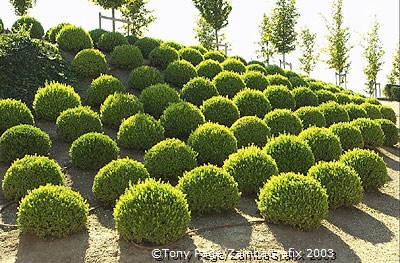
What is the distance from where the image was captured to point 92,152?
34.6 ft

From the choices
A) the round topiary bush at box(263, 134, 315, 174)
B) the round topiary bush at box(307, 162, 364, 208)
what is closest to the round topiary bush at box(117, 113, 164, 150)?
the round topiary bush at box(263, 134, 315, 174)

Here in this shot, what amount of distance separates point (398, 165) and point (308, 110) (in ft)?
12.2

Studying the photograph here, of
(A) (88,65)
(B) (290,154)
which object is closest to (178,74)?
(A) (88,65)

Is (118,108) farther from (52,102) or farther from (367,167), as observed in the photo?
(367,167)

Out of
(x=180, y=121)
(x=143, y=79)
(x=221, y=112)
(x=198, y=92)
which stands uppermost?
(x=143, y=79)

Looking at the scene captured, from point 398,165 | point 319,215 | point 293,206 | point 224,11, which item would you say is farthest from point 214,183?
point 224,11

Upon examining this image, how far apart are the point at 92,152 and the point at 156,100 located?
13.0 ft

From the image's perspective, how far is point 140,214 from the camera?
278 inches

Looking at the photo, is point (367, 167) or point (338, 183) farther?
point (367, 167)

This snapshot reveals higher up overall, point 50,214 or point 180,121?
point 180,121

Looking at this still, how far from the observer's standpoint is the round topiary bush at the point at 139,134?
1170cm

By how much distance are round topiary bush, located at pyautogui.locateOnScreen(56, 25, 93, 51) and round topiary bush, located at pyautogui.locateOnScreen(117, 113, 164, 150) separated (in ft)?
26.4

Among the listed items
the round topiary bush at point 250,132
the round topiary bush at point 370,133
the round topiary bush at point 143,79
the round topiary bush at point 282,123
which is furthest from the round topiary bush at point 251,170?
the round topiary bush at point 143,79

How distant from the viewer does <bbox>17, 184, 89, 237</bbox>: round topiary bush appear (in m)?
7.41
